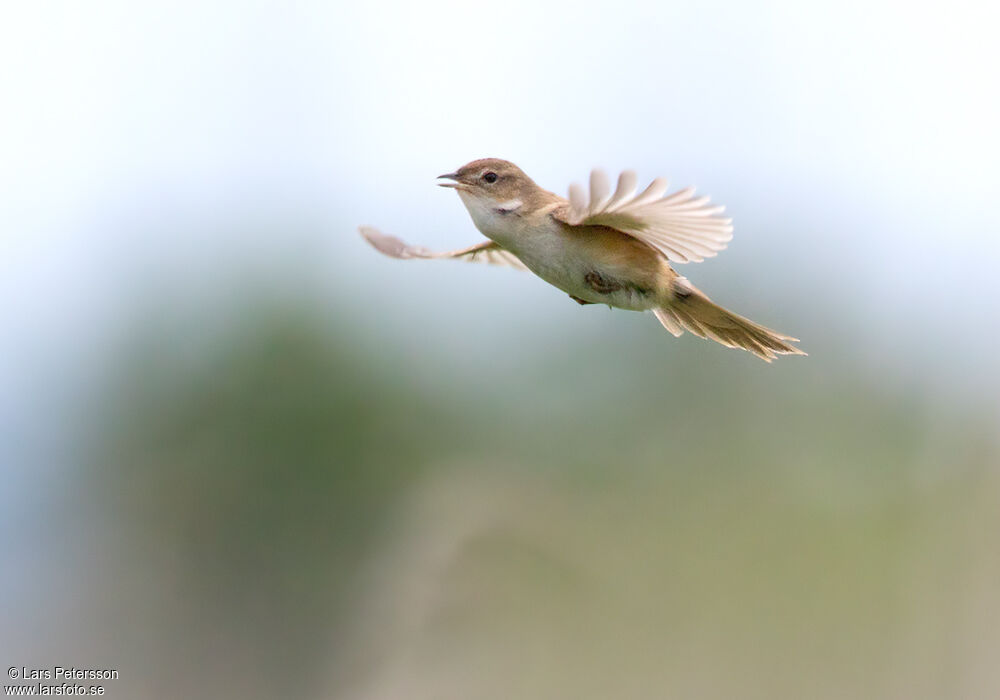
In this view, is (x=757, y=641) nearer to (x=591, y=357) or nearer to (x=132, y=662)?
(x=591, y=357)

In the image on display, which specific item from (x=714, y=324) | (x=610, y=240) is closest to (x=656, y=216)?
(x=610, y=240)

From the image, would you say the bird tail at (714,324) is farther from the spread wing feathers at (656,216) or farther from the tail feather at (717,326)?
the spread wing feathers at (656,216)

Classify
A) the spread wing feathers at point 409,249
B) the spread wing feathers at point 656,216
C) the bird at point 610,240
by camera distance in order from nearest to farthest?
the spread wing feathers at point 656,216, the bird at point 610,240, the spread wing feathers at point 409,249

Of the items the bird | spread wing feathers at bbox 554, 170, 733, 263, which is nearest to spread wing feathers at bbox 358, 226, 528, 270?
the bird

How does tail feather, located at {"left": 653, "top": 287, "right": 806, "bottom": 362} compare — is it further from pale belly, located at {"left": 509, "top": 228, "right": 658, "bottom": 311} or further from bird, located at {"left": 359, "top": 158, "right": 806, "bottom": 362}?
pale belly, located at {"left": 509, "top": 228, "right": 658, "bottom": 311}

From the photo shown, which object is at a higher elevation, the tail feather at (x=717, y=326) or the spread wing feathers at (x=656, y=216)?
the spread wing feathers at (x=656, y=216)

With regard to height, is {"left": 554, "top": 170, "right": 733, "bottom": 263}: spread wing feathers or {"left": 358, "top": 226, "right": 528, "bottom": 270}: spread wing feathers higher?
{"left": 554, "top": 170, "right": 733, "bottom": 263}: spread wing feathers

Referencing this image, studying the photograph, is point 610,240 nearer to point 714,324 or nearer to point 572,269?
point 572,269

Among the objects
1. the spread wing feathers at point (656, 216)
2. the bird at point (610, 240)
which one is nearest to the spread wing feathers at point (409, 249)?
the bird at point (610, 240)
